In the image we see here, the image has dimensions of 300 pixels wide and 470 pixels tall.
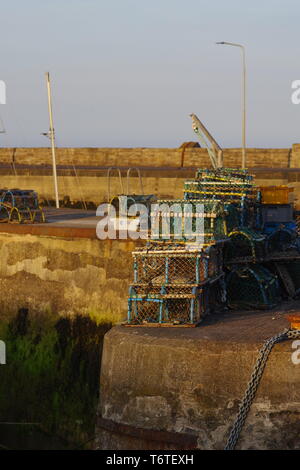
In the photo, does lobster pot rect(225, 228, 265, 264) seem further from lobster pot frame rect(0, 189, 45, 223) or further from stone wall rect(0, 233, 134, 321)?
lobster pot frame rect(0, 189, 45, 223)

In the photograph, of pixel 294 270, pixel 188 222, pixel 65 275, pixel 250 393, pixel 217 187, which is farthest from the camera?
pixel 65 275

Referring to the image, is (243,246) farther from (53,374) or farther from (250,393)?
(250,393)

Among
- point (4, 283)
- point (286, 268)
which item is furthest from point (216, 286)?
point (4, 283)

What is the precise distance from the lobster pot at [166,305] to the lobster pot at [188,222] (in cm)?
121

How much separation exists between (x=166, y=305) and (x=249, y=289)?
205 cm

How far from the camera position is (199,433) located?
10320 mm

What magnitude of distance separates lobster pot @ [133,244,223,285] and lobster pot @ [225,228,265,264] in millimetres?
1161

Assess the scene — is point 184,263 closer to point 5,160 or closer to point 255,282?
point 255,282

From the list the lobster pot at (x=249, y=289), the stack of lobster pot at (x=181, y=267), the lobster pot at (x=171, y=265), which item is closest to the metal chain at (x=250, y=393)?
the stack of lobster pot at (x=181, y=267)

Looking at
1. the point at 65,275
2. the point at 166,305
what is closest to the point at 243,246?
the point at 166,305

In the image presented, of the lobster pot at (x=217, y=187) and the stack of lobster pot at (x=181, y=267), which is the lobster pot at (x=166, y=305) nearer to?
the stack of lobster pot at (x=181, y=267)

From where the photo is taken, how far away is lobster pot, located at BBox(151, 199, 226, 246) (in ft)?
44.5

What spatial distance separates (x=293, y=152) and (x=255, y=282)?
21.5 meters

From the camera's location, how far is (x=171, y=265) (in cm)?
1257
